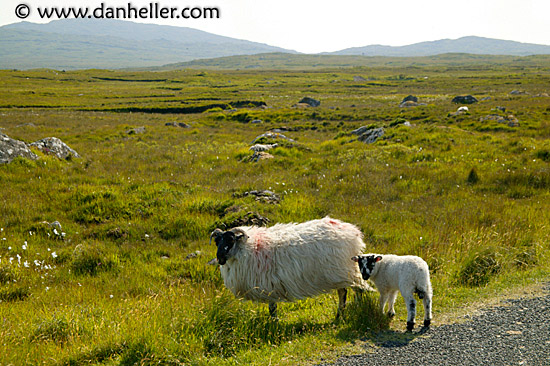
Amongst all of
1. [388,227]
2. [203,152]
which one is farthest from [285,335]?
[203,152]

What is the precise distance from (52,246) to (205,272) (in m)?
4.89

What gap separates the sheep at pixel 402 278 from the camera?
5.87 metres

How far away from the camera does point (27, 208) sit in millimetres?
13234

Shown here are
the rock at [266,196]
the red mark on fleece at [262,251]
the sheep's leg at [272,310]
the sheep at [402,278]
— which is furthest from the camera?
the rock at [266,196]

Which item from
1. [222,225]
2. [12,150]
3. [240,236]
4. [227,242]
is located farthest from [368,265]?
[12,150]

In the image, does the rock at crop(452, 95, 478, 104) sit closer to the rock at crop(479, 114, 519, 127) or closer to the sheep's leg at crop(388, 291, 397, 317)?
the rock at crop(479, 114, 519, 127)

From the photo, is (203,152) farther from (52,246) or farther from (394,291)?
(394,291)

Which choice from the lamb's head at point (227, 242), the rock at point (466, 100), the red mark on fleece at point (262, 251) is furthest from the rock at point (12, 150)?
the rock at point (466, 100)

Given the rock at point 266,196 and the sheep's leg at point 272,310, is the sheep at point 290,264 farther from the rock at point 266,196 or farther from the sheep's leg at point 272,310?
the rock at point 266,196

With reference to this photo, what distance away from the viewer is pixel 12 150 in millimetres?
19281

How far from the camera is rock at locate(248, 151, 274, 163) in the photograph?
21962mm

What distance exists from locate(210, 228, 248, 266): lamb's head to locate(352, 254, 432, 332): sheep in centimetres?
201

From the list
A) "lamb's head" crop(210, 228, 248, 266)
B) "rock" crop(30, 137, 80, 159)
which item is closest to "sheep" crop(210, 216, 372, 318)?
"lamb's head" crop(210, 228, 248, 266)

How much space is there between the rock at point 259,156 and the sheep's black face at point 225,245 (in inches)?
593
